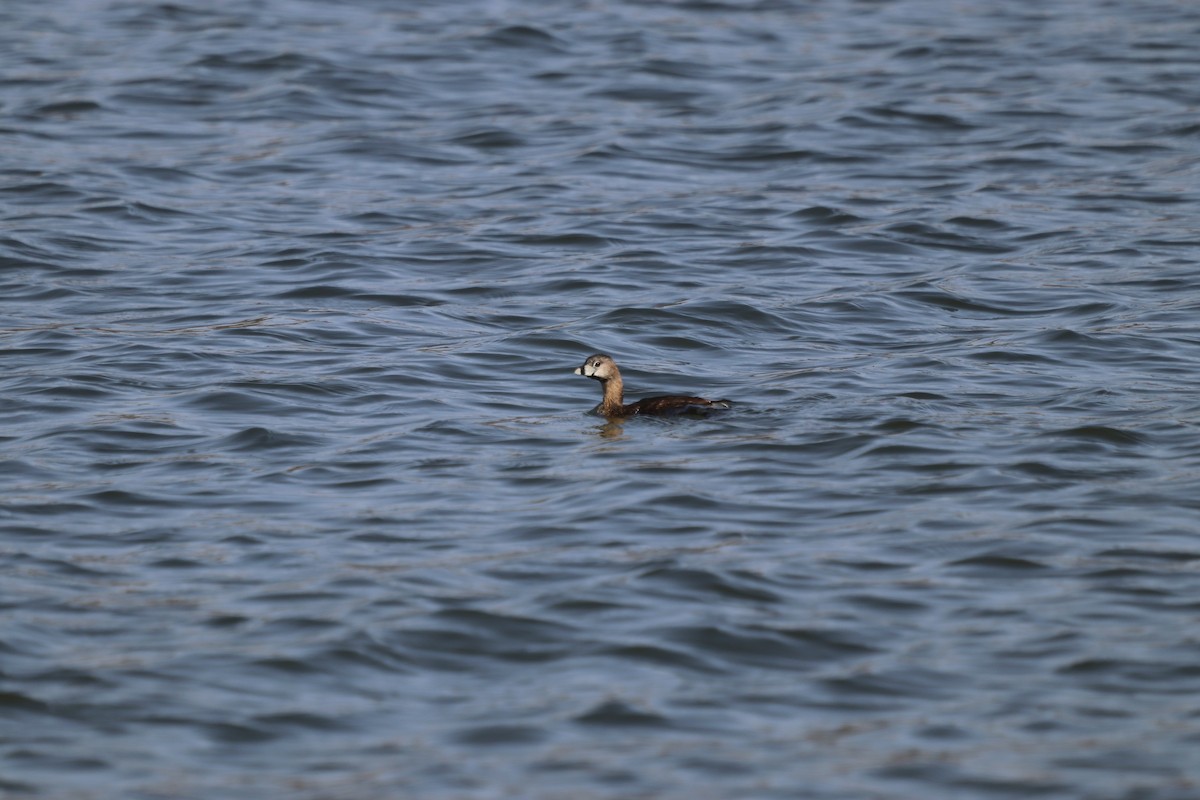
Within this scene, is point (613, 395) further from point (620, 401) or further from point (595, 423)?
point (595, 423)

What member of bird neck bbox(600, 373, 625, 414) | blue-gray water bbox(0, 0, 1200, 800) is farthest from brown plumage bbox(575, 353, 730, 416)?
blue-gray water bbox(0, 0, 1200, 800)

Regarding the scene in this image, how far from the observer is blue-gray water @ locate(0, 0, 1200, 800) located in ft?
22.6

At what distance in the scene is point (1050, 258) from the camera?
14.8 metres

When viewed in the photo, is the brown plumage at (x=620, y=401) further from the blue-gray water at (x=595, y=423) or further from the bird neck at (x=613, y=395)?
the blue-gray water at (x=595, y=423)

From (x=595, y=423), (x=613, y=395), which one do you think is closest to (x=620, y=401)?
(x=613, y=395)

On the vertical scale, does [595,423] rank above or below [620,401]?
below

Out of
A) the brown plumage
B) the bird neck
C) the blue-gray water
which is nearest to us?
the blue-gray water

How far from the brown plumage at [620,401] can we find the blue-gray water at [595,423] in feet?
0.59

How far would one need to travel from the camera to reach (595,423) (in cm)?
1095

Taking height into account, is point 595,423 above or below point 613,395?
below

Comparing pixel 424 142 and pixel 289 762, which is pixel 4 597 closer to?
pixel 289 762

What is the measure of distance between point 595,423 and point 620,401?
0.20 m

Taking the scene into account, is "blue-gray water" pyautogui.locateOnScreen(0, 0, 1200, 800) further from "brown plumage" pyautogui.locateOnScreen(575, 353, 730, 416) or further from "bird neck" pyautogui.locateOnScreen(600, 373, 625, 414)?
"bird neck" pyautogui.locateOnScreen(600, 373, 625, 414)

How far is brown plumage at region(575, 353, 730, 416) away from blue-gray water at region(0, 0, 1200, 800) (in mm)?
180
